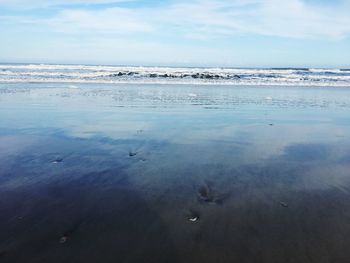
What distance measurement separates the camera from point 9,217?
4348mm

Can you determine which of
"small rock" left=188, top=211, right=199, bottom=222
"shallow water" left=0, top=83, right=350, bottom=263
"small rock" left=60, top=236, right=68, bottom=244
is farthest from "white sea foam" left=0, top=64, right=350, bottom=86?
"small rock" left=60, top=236, right=68, bottom=244

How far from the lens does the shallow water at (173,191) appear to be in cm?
376

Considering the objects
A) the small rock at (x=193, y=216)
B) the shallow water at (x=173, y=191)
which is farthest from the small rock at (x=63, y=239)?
the small rock at (x=193, y=216)

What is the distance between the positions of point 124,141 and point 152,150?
1055 mm

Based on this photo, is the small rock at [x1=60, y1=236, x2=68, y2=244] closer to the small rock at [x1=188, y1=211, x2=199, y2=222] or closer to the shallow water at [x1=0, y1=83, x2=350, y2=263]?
the shallow water at [x1=0, y1=83, x2=350, y2=263]

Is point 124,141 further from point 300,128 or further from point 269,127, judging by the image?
point 300,128

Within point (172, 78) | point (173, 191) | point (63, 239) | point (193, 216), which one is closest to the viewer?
point (63, 239)

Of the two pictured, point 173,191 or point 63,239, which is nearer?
point 63,239

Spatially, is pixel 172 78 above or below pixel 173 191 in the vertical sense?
below

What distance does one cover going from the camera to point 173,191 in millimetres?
5242

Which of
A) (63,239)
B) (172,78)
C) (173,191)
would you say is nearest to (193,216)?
(173,191)

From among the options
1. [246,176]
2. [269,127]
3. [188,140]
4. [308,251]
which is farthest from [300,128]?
[308,251]

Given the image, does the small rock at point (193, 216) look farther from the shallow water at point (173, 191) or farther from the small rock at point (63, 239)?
the small rock at point (63, 239)

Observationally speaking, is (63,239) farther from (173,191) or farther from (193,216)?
(173,191)
